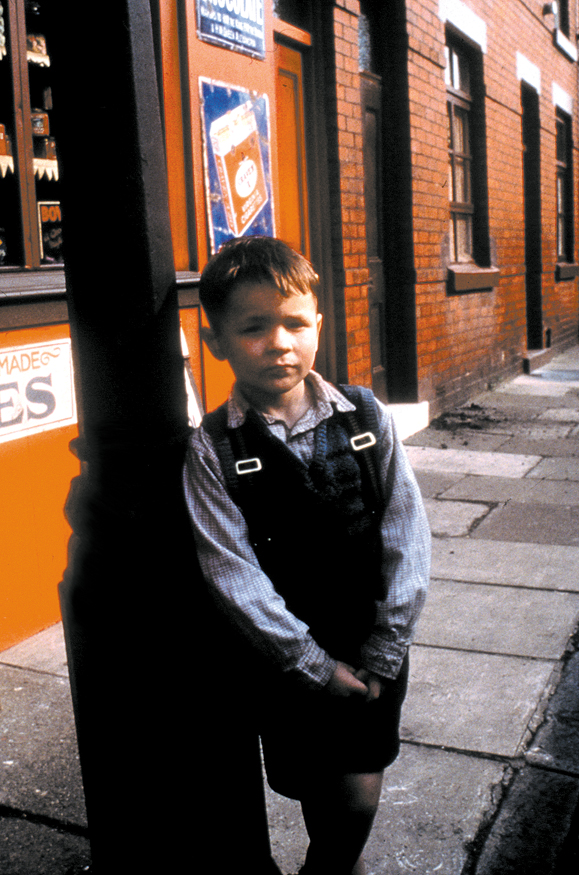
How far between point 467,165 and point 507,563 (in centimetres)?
588

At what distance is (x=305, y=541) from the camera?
1.60 metres

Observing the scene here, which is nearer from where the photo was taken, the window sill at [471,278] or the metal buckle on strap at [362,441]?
the metal buckle on strap at [362,441]

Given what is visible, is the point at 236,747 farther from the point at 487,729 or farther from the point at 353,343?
the point at 353,343

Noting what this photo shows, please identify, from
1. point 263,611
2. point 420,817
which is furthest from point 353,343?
point 263,611

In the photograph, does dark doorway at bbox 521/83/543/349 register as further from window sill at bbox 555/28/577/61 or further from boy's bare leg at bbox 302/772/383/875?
boy's bare leg at bbox 302/772/383/875

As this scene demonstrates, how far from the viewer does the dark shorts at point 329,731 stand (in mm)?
1638

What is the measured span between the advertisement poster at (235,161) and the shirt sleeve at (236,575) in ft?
10.4

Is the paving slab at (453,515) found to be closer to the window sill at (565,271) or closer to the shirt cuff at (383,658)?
the shirt cuff at (383,658)

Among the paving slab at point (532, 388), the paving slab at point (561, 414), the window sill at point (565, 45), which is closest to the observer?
the paving slab at point (561, 414)

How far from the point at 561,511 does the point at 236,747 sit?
146 inches

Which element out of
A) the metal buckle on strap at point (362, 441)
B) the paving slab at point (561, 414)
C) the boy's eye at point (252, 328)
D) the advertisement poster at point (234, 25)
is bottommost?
the paving slab at point (561, 414)

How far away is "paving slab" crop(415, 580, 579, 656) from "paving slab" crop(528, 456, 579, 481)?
213 cm

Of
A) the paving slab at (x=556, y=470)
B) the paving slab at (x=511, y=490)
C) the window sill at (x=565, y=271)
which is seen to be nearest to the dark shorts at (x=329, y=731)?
the paving slab at (x=511, y=490)

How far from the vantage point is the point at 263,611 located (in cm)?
154
